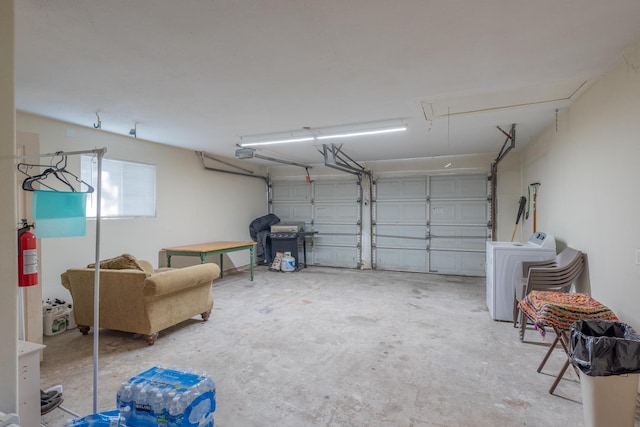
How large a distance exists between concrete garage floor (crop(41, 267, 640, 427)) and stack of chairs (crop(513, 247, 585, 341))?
477mm

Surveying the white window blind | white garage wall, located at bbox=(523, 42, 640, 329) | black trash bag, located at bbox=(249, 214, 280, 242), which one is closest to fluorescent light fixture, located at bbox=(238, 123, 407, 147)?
the white window blind

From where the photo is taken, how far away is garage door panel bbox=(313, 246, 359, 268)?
303 inches

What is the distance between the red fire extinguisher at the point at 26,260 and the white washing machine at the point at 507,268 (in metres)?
4.22

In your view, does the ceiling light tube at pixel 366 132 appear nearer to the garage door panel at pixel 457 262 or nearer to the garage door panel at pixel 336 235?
the garage door panel at pixel 336 235

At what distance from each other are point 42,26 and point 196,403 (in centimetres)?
237

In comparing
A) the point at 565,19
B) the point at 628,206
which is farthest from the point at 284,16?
the point at 628,206

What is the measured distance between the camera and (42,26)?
76.4 inches

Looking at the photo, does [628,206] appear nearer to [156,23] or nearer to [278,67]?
[278,67]

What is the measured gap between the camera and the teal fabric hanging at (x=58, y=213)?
5.57ft

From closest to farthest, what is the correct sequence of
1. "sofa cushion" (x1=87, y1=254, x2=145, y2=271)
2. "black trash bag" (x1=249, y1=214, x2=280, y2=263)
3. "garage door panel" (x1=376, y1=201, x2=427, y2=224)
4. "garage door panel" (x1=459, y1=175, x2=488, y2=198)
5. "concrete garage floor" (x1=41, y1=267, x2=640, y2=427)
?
"concrete garage floor" (x1=41, y1=267, x2=640, y2=427)
"sofa cushion" (x1=87, y1=254, x2=145, y2=271)
"garage door panel" (x1=459, y1=175, x2=488, y2=198)
"garage door panel" (x1=376, y1=201, x2=427, y2=224)
"black trash bag" (x1=249, y1=214, x2=280, y2=263)

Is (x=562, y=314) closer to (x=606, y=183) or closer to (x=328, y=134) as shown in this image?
(x=606, y=183)

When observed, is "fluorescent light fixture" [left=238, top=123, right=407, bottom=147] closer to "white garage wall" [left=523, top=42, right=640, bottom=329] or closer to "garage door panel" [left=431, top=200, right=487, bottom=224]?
"white garage wall" [left=523, top=42, right=640, bottom=329]

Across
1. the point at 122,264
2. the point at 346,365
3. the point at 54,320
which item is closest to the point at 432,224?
the point at 346,365

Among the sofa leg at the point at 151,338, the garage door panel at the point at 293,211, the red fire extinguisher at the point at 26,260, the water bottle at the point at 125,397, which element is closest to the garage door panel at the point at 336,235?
the garage door panel at the point at 293,211
